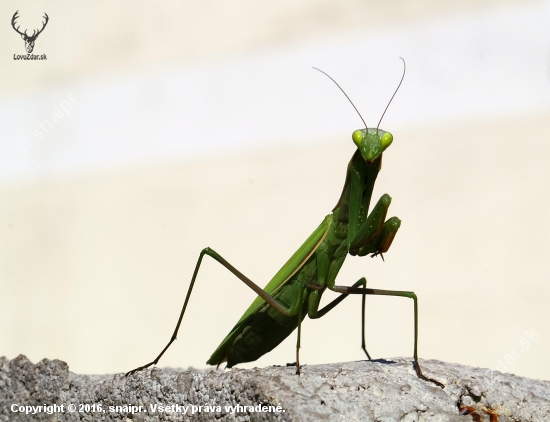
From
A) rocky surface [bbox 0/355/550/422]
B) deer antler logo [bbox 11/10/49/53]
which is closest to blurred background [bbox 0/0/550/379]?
deer antler logo [bbox 11/10/49/53]

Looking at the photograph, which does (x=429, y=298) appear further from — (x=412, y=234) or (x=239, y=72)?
(x=239, y=72)

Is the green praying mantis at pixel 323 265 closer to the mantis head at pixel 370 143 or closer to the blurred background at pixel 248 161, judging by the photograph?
the mantis head at pixel 370 143

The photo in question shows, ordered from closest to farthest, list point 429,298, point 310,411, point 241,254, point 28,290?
point 310,411 < point 429,298 < point 241,254 < point 28,290

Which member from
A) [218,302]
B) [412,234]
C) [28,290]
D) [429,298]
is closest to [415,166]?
[412,234]

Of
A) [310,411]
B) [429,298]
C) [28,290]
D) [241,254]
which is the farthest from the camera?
[28,290]

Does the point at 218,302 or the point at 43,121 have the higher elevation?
the point at 43,121

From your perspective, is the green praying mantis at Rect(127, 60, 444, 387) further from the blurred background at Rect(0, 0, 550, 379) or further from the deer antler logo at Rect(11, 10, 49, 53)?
the deer antler logo at Rect(11, 10, 49, 53)

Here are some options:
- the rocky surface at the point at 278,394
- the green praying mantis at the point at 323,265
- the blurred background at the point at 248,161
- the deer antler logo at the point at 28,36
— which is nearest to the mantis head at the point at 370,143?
the green praying mantis at the point at 323,265
